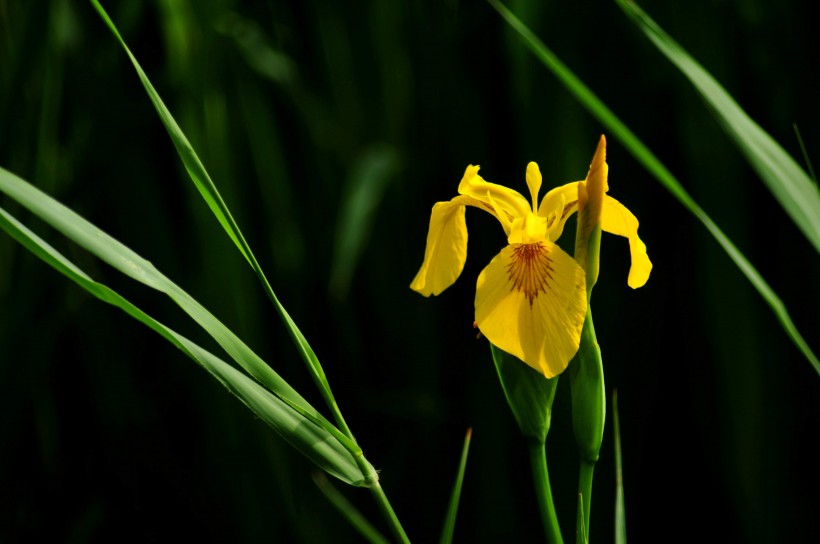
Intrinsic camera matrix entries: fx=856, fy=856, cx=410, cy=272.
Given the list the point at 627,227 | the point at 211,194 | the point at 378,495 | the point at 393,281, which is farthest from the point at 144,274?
the point at 393,281

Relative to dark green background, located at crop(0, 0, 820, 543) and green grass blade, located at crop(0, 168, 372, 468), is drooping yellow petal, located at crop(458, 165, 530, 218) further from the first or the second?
dark green background, located at crop(0, 0, 820, 543)

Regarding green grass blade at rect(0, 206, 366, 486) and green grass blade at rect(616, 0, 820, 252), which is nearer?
green grass blade at rect(0, 206, 366, 486)

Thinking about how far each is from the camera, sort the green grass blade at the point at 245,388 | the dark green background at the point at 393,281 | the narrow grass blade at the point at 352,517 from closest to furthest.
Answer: the green grass blade at the point at 245,388
the narrow grass blade at the point at 352,517
the dark green background at the point at 393,281

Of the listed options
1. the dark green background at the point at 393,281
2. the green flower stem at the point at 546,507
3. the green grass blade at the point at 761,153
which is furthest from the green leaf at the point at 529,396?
the dark green background at the point at 393,281

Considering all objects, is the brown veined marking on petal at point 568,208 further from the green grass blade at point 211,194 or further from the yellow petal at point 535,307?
the green grass blade at point 211,194

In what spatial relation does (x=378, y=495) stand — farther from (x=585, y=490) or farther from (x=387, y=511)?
(x=585, y=490)

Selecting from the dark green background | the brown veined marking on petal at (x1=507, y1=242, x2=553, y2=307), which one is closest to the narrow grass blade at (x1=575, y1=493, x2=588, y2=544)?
the brown veined marking on petal at (x1=507, y1=242, x2=553, y2=307)
